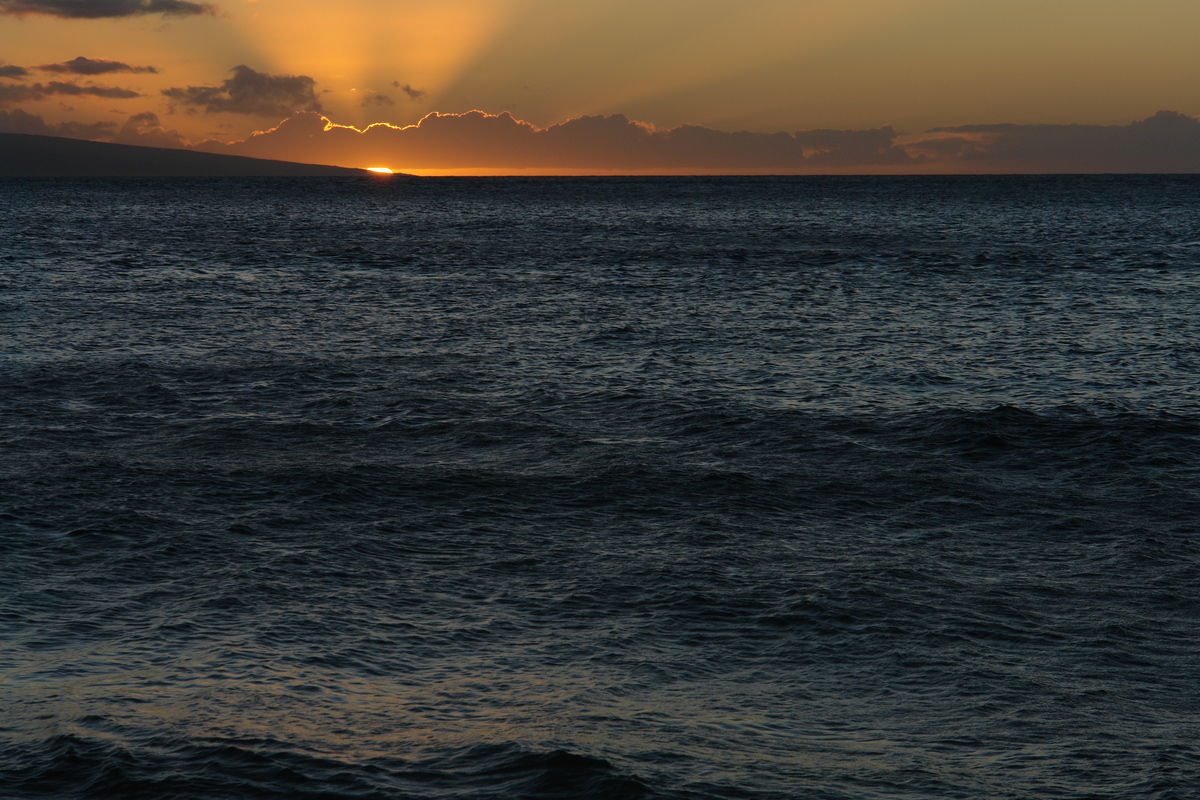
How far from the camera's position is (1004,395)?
24.7 metres

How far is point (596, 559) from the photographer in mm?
14023

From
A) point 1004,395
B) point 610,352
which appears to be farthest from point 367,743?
point 610,352

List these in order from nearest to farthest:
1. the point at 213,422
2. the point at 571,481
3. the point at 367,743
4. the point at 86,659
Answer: the point at 367,743 → the point at 86,659 → the point at 571,481 → the point at 213,422

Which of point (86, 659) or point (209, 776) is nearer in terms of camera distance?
point (209, 776)

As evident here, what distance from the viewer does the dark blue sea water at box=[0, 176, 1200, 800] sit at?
898 cm

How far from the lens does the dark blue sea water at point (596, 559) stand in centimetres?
898

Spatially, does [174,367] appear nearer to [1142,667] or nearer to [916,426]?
[916,426]

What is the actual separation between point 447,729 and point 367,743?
74 centimetres

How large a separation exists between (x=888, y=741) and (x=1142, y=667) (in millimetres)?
3705

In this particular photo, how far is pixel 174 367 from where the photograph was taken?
1062 inches

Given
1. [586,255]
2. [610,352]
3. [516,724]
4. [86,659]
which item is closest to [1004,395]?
[610,352]

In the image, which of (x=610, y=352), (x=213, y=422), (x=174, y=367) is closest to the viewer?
(x=213, y=422)

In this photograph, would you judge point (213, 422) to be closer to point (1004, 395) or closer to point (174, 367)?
point (174, 367)

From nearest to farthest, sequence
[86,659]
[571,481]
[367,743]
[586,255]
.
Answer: [367,743]
[86,659]
[571,481]
[586,255]
